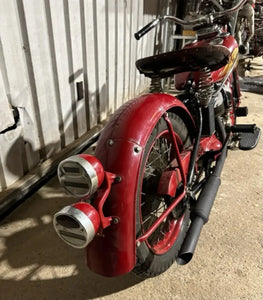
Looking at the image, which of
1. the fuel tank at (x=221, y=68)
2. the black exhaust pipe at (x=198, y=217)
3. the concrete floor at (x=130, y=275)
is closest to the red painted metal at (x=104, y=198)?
the black exhaust pipe at (x=198, y=217)

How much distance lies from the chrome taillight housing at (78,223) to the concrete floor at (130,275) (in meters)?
0.49

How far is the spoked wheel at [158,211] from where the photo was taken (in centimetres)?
97

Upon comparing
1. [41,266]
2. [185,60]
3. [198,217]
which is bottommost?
[41,266]

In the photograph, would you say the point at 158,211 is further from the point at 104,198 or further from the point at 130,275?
the point at 104,198

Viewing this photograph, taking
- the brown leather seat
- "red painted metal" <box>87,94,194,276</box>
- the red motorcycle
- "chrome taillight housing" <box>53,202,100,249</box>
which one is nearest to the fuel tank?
the red motorcycle

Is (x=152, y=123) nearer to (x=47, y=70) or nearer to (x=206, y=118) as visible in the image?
(x=206, y=118)

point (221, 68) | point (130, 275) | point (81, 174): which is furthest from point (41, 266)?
point (221, 68)

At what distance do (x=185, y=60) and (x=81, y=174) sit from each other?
2.15 feet

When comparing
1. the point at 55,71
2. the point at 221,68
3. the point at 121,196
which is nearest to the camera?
the point at 121,196

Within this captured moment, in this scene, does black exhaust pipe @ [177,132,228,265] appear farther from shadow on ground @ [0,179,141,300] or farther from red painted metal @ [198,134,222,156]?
shadow on ground @ [0,179,141,300]

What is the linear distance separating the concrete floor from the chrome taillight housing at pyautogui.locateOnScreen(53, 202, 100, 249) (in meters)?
0.49

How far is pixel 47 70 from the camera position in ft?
5.27

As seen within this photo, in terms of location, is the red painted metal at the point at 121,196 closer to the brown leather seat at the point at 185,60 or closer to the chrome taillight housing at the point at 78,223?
the chrome taillight housing at the point at 78,223

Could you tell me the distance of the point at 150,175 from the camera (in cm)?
111
